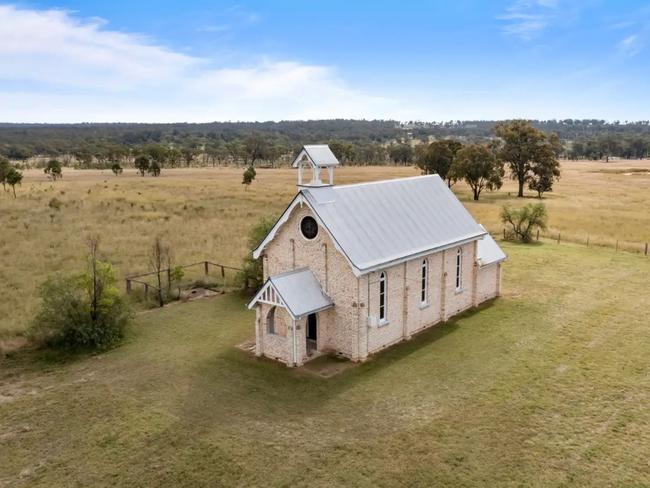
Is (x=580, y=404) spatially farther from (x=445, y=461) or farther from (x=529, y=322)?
(x=529, y=322)

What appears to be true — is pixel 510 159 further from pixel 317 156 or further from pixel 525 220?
pixel 317 156

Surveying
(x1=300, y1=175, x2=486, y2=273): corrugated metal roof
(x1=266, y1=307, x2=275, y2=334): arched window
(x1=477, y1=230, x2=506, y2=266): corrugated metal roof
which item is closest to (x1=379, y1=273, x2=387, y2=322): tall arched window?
(x1=300, y1=175, x2=486, y2=273): corrugated metal roof

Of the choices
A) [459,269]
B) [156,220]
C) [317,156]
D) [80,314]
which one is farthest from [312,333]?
[156,220]

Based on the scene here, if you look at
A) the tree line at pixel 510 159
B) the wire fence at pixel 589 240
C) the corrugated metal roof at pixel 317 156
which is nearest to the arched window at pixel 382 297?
the corrugated metal roof at pixel 317 156

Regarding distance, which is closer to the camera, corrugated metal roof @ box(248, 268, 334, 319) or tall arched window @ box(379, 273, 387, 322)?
corrugated metal roof @ box(248, 268, 334, 319)

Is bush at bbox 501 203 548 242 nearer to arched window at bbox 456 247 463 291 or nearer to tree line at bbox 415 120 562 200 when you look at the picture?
arched window at bbox 456 247 463 291
